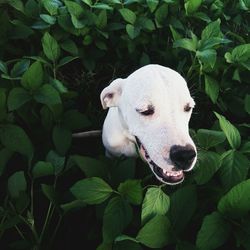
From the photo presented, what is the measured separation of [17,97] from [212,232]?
93 centimetres

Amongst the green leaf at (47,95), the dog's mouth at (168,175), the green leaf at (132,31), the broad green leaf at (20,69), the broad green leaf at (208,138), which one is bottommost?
the dog's mouth at (168,175)

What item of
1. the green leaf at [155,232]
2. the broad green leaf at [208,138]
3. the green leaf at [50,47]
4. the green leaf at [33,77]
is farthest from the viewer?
the green leaf at [50,47]

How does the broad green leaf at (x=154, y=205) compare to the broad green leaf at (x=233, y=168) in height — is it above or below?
below

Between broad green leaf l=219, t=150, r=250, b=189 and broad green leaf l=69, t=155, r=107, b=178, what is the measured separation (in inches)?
17.4

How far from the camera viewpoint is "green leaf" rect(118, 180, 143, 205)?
1327 mm

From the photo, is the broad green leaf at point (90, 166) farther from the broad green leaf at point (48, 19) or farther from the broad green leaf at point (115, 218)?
the broad green leaf at point (48, 19)

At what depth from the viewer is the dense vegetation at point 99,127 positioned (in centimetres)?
129

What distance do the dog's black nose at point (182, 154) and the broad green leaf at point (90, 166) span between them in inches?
12.4

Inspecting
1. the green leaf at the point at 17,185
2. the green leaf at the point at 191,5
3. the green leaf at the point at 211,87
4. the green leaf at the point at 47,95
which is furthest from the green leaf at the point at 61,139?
the green leaf at the point at 191,5

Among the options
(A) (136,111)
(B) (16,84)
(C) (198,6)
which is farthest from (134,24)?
(A) (136,111)

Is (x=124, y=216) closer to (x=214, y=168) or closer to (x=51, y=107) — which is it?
(x=214, y=168)

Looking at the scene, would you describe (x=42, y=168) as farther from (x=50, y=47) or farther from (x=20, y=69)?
(x=50, y=47)

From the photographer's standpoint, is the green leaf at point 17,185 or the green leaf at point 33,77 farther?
the green leaf at point 33,77

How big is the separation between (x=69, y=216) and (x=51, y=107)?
487mm
